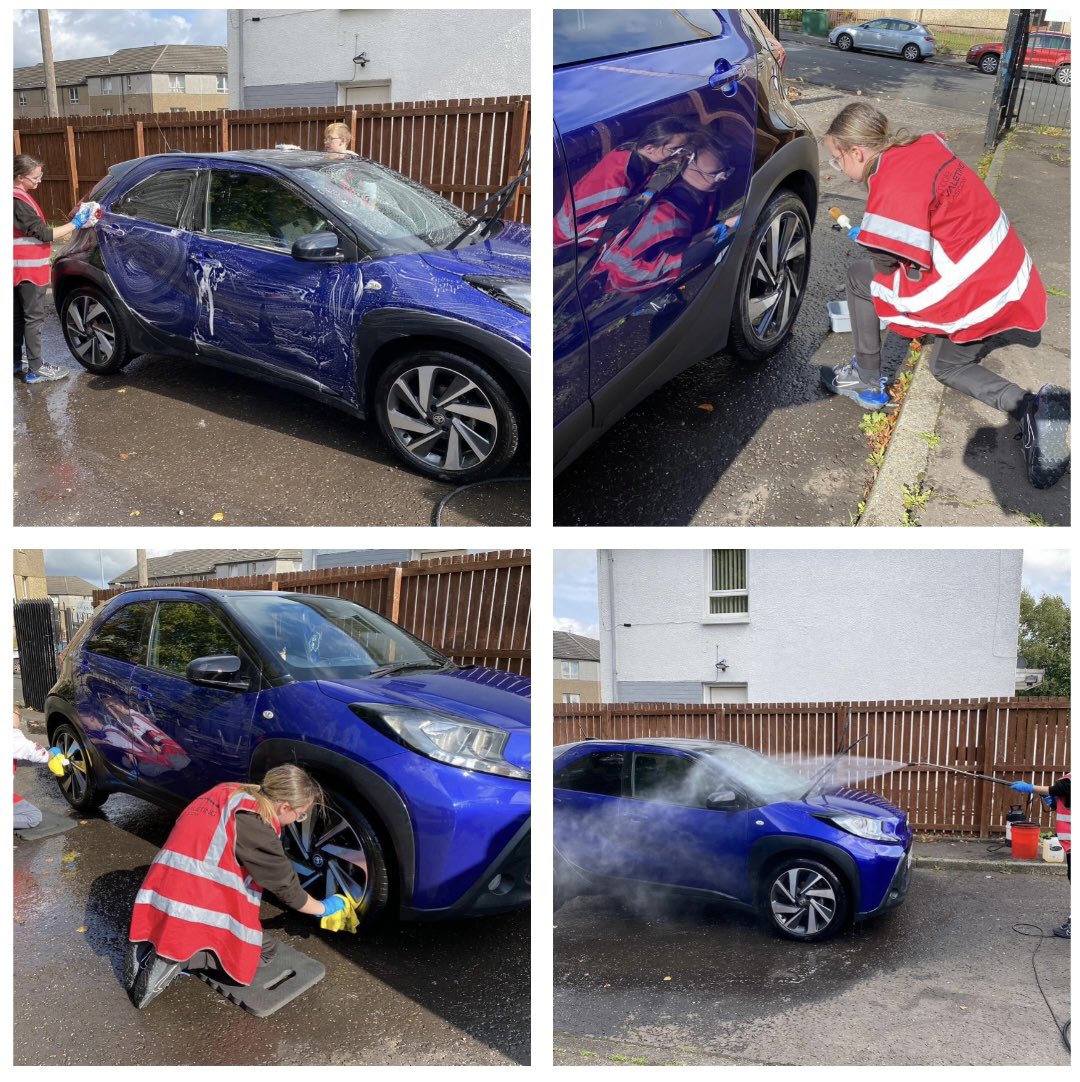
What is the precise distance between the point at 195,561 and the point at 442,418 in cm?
133

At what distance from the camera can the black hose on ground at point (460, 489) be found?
3613 millimetres

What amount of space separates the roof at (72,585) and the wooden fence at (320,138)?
8.82 ft

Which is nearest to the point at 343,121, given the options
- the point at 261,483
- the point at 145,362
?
the point at 145,362

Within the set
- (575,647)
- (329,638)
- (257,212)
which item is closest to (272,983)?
(329,638)

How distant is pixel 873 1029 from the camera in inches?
121

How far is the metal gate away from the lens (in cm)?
503

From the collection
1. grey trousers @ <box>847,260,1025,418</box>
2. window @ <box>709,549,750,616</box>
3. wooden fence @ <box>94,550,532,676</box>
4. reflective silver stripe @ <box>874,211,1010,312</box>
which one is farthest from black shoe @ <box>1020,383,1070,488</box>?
wooden fence @ <box>94,550,532,676</box>

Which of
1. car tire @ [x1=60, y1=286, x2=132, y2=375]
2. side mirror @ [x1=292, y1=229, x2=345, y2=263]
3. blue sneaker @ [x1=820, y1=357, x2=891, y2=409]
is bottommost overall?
blue sneaker @ [x1=820, y1=357, x2=891, y2=409]

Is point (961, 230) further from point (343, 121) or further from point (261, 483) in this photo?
point (343, 121)

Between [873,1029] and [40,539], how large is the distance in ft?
11.0

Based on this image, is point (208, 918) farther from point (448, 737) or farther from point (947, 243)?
point (947, 243)

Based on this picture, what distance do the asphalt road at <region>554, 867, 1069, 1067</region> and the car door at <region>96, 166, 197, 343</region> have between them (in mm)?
3316

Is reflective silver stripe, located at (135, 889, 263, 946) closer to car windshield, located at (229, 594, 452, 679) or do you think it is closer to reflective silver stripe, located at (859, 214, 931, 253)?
car windshield, located at (229, 594, 452, 679)

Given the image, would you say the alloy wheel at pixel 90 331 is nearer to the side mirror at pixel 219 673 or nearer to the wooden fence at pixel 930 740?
the side mirror at pixel 219 673
